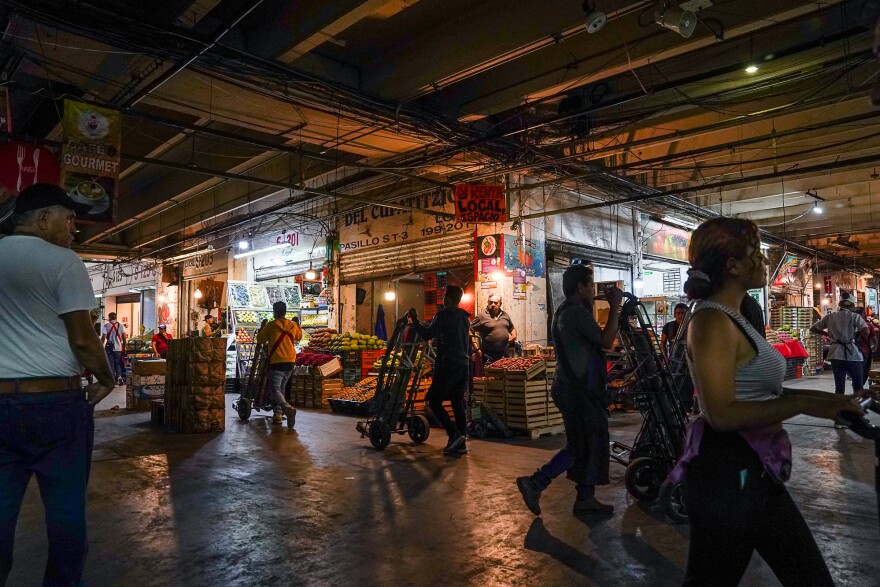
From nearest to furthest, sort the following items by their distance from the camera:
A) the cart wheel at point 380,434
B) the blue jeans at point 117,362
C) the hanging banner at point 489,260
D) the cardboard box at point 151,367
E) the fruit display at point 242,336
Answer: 1. the cart wheel at point 380,434
2. the cardboard box at point 151,367
3. the hanging banner at point 489,260
4. the fruit display at point 242,336
5. the blue jeans at point 117,362

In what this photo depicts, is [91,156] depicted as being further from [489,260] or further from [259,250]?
[259,250]

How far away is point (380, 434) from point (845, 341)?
7.67m

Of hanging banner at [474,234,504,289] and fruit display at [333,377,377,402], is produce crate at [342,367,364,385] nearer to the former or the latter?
fruit display at [333,377,377,402]

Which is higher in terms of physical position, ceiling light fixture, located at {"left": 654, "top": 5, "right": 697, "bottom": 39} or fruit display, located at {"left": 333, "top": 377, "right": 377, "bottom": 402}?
ceiling light fixture, located at {"left": 654, "top": 5, "right": 697, "bottom": 39}

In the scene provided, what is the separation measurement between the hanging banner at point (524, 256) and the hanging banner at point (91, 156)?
819 centimetres

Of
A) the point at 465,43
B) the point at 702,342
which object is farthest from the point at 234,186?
the point at 702,342

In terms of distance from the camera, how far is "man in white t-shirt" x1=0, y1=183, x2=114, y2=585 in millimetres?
2586

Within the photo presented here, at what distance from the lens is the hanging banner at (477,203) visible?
1264cm

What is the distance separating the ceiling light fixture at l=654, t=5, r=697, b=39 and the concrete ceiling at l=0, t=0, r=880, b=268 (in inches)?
23.2

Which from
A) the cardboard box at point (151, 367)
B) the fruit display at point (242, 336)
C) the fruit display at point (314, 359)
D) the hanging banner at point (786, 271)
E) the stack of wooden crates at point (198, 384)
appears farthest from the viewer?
the hanging banner at point (786, 271)

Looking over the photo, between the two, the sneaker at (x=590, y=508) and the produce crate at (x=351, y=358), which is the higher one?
the produce crate at (x=351, y=358)

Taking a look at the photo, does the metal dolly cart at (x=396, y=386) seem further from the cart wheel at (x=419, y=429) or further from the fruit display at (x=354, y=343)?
the fruit display at (x=354, y=343)

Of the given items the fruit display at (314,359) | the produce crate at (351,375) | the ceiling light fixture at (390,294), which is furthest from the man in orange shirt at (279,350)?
the ceiling light fixture at (390,294)

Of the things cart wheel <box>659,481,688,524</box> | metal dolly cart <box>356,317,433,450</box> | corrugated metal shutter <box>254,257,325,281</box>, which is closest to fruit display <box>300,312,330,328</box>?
corrugated metal shutter <box>254,257,325,281</box>
